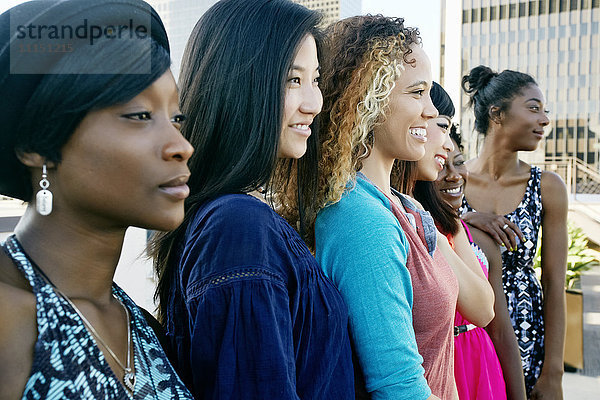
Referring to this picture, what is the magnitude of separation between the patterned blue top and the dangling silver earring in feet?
0.27

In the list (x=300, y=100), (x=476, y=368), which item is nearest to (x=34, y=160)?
(x=300, y=100)

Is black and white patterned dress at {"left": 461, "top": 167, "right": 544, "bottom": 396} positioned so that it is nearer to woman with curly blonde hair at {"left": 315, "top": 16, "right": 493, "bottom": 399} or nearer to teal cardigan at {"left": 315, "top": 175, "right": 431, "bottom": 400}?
woman with curly blonde hair at {"left": 315, "top": 16, "right": 493, "bottom": 399}

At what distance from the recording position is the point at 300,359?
114 centimetres

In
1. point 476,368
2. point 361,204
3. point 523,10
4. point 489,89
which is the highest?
point 523,10

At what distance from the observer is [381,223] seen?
4.62 ft

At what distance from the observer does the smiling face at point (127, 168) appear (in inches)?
34.2

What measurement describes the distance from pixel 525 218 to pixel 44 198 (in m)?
2.50

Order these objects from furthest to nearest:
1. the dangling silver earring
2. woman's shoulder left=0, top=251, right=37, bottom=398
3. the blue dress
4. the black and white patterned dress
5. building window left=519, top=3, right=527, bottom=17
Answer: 1. building window left=519, top=3, right=527, bottom=17
2. the black and white patterned dress
3. the blue dress
4. the dangling silver earring
5. woman's shoulder left=0, top=251, right=37, bottom=398

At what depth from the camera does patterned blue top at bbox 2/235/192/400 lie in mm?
792

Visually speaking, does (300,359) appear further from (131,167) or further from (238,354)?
(131,167)

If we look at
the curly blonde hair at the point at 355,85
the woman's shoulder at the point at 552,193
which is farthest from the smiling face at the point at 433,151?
the woman's shoulder at the point at 552,193

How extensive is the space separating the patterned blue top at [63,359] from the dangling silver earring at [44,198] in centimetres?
8

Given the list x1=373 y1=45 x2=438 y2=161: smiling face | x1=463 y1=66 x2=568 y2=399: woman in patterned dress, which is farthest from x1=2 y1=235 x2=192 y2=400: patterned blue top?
x1=463 y1=66 x2=568 y2=399: woman in patterned dress

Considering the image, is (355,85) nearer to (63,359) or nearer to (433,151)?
(433,151)
